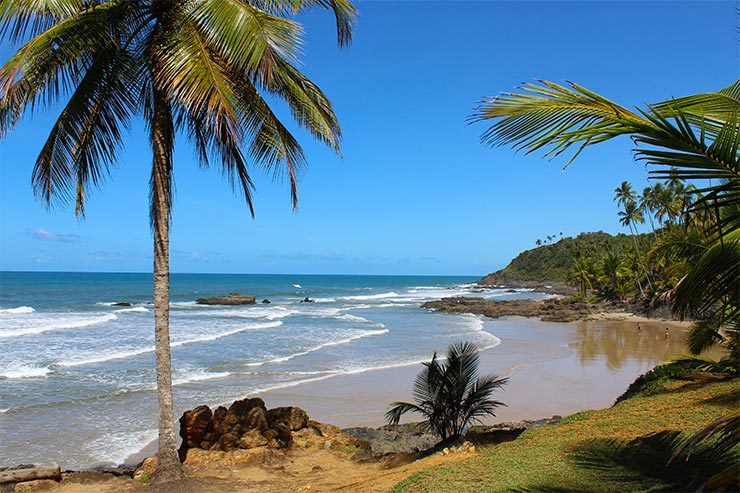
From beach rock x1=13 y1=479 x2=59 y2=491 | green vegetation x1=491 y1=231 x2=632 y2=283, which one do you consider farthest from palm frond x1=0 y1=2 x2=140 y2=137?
green vegetation x1=491 y1=231 x2=632 y2=283

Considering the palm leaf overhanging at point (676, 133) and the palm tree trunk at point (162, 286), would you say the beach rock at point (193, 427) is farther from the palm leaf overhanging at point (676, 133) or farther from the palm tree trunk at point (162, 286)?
the palm leaf overhanging at point (676, 133)

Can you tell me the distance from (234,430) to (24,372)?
12506 millimetres

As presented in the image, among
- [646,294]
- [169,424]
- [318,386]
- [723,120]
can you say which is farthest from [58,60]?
[646,294]

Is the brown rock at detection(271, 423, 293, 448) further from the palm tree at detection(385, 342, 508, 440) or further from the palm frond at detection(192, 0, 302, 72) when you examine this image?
the palm frond at detection(192, 0, 302, 72)

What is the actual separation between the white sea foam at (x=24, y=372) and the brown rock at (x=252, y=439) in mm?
11910

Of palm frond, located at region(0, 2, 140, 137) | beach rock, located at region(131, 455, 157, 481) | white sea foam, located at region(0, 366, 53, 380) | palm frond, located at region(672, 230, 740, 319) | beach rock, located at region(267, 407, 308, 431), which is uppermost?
palm frond, located at region(0, 2, 140, 137)

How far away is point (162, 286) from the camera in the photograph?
769 cm

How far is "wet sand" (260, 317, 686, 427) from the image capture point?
14.4 m

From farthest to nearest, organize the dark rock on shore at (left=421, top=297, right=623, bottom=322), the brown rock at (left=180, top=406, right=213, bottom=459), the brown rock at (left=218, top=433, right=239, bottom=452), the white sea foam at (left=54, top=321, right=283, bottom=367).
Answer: the dark rock on shore at (left=421, top=297, right=623, bottom=322) → the white sea foam at (left=54, top=321, right=283, bottom=367) → the brown rock at (left=180, top=406, right=213, bottom=459) → the brown rock at (left=218, top=433, right=239, bottom=452)

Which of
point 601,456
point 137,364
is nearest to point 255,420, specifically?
point 601,456

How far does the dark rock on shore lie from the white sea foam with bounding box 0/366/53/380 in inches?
1392

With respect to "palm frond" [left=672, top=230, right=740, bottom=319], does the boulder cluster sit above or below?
below

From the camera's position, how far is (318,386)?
17.1 m

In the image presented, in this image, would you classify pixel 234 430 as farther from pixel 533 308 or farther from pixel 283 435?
pixel 533 308
